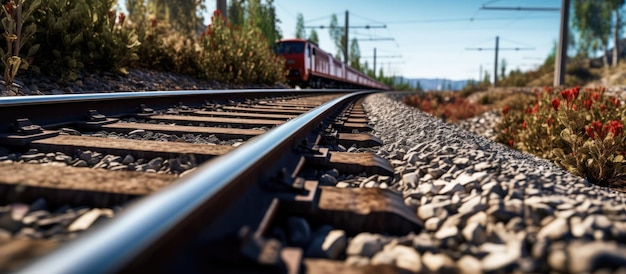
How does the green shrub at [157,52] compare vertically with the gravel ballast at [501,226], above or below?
above

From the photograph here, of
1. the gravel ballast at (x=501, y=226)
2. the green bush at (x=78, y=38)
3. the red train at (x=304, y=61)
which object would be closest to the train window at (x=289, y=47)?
the red train at (x=304, y=61)

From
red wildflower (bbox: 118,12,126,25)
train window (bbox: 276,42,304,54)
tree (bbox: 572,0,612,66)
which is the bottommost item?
red wildflower (bbox: 118,12,126,25)

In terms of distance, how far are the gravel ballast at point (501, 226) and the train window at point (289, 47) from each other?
1562cm

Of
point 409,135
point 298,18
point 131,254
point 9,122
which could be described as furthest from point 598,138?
point 298,18

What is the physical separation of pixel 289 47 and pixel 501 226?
55.1 ft

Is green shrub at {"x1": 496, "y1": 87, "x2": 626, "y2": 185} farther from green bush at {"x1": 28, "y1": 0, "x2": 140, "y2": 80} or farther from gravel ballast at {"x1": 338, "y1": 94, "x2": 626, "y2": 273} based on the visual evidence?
green bush at {"x1": 28, "y1": 0, "x2": 140, "y2": 80}

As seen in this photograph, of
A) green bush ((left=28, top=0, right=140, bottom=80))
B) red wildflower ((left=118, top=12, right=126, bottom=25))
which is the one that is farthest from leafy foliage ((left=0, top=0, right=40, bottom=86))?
red wildflower ((left=118, top=12, right=126, bottom=25))

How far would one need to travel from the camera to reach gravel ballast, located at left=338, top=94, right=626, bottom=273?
3.92 ft

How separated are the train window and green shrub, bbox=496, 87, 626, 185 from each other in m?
11.0

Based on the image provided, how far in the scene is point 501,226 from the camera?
1483 mm

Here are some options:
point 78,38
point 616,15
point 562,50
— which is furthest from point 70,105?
point 616,15

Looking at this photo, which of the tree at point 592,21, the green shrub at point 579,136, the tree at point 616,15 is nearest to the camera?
the green shrub at point 579,136

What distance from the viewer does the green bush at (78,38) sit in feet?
20.4

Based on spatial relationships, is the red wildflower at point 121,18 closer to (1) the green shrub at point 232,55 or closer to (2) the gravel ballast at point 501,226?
(1) the green shrub at point 232,55
